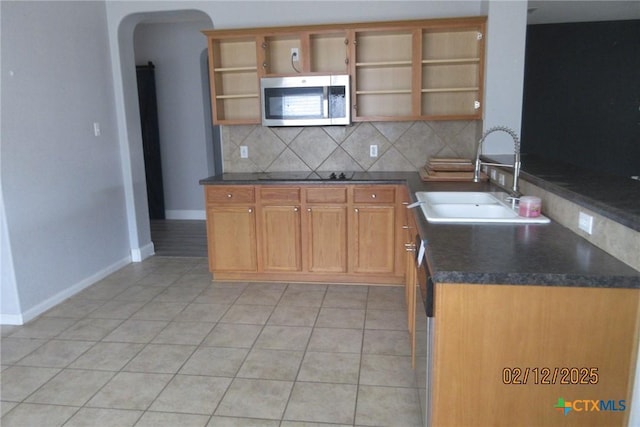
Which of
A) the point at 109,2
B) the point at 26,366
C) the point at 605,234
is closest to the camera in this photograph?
the point at 605,234

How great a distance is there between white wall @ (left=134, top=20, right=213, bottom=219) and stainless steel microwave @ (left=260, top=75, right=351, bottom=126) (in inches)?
101

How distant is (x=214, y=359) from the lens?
8.59 feet

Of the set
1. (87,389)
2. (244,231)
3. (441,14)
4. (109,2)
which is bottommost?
(87,389)

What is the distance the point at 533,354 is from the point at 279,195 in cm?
255

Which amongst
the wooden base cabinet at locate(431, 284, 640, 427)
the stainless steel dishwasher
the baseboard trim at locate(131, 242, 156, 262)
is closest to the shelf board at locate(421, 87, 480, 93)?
the stainless steel dishwasher

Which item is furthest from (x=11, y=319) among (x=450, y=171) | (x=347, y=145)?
(x=450, y=171)

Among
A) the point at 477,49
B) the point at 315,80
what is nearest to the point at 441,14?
the point at 477,49

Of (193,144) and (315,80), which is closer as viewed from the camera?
(315,80)

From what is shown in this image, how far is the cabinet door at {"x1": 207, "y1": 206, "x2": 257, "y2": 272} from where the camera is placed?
374 cm

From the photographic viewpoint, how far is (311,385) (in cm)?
233

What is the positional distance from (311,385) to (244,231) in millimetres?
1702

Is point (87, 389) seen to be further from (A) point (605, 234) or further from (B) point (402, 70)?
(B) point (402, 70)

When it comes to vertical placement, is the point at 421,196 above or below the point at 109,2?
below

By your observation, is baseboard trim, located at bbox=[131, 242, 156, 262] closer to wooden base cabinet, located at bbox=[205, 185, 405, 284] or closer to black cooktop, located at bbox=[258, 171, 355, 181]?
wooden base cabinet, located at bbox=[205, 185, 405, 284]
